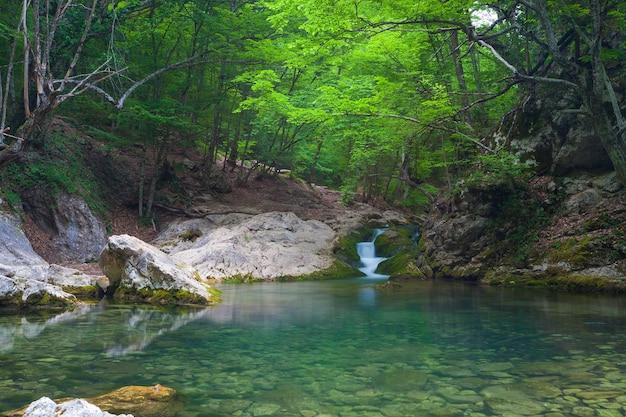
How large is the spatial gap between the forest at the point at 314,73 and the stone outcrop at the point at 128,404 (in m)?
7.98

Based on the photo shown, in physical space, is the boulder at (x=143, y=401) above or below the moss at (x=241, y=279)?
below

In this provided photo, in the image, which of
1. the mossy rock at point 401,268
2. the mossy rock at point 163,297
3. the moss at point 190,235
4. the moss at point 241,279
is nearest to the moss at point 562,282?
the mossy rock at point 401,268

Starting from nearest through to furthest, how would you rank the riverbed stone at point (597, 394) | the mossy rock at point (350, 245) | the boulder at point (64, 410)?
the boulder at point (64, 410)
the riverbed stone at point (597, 394)
the mossy rock at point (350, 245)

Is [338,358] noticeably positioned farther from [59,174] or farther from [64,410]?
[59,174]

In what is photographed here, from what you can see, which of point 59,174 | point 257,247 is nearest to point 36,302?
point 59,174

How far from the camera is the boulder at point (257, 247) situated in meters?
15.4

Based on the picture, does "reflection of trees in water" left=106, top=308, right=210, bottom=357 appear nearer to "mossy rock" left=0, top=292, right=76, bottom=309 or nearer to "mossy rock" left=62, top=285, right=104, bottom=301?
"mossy rock" left=0, top=292, right=76, bottom=309

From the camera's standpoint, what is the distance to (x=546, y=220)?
14250 mm

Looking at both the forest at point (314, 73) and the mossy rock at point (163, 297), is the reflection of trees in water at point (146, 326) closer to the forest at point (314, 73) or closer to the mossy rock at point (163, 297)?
the mossy rock at point (163, 297)

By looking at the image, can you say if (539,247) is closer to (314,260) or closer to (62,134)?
(314,260)

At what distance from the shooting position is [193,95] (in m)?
20.3

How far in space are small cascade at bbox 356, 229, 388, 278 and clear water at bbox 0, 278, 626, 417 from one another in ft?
27.3

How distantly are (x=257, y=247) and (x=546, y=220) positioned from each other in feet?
33.9

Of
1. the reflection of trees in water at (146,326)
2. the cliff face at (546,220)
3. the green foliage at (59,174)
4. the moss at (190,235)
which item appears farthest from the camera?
the moss at (190,235)
